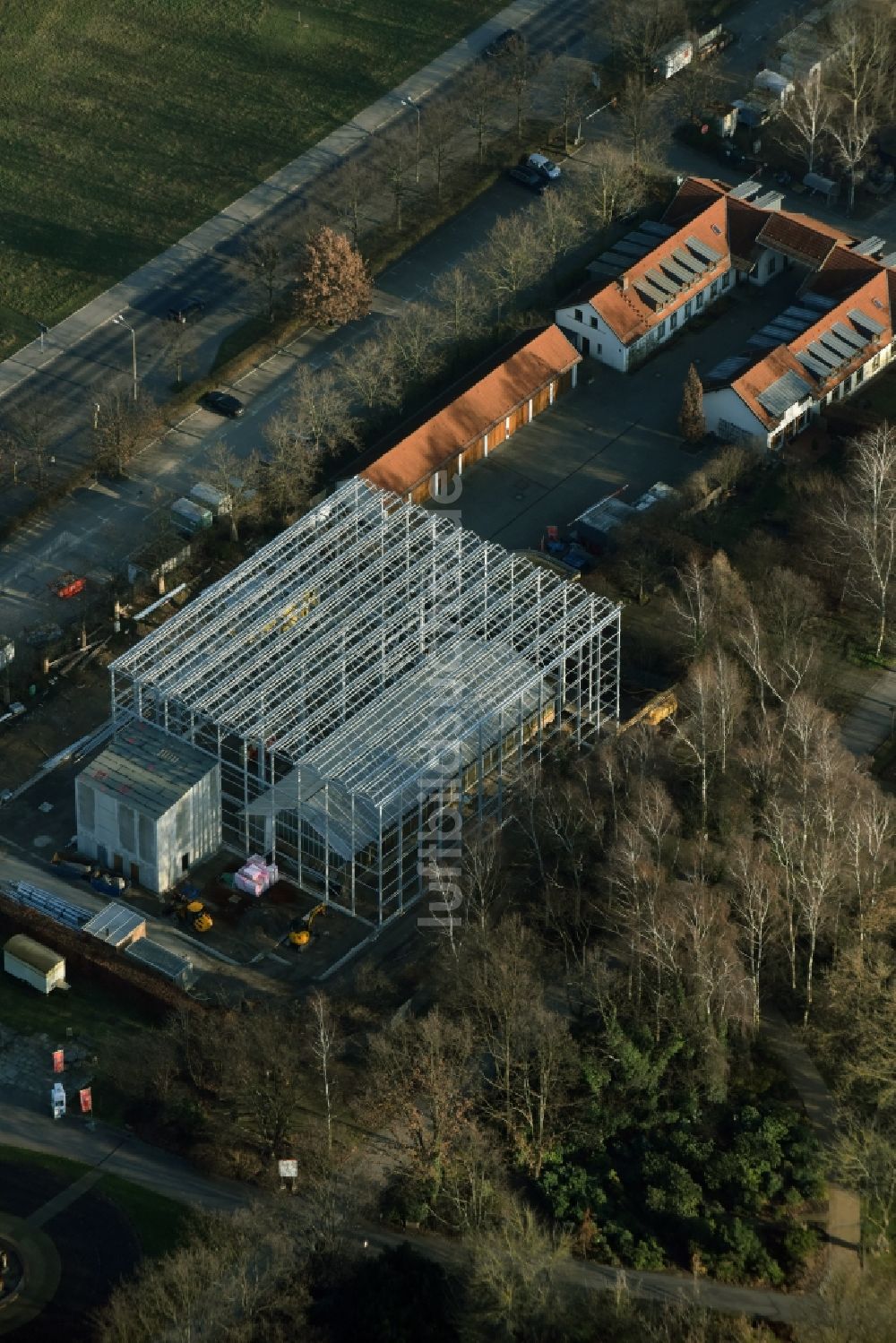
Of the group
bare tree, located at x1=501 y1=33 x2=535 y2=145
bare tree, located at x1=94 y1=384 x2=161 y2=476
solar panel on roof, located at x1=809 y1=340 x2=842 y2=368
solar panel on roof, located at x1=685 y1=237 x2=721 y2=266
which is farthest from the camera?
bare tree, located at x1=501 y1=33 x2=535 y2=145

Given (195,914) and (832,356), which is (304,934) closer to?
(195,914)

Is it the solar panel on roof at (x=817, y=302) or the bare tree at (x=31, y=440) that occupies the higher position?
the solar panel on roof at (x=817, y=302)

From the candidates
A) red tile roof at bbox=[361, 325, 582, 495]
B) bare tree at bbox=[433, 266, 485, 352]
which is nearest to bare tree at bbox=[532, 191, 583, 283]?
bare tree at bbox=[433, 266, 485, 352]

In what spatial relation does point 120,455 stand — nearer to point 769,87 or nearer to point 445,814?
point 445,814

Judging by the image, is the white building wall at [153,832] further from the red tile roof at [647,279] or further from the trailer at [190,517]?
the red tile roof at [647,279]

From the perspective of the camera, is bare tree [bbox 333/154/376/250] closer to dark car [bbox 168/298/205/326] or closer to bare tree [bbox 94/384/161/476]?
dark car [bbox 168/298/205/326]

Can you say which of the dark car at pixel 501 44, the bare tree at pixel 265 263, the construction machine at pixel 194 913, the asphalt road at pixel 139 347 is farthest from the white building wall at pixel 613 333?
the construction machine at pixel 194 913

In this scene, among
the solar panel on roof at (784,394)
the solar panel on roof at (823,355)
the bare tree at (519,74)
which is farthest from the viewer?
the bare tree at (519,74)
